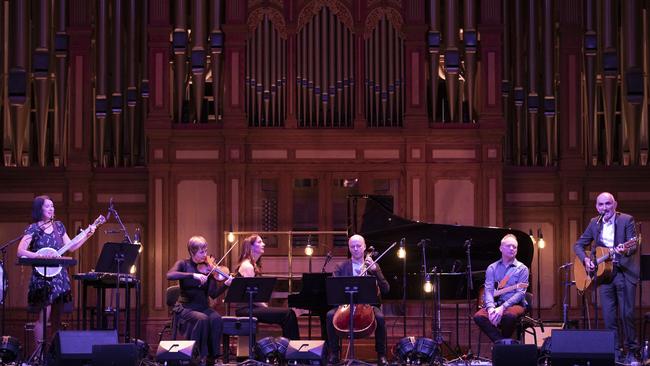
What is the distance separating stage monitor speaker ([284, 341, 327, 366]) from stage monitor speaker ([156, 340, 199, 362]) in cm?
94

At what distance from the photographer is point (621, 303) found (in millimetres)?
11859

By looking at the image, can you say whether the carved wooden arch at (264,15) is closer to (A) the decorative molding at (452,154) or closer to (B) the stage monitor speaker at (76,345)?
(A) the decorative molding at (452,154)

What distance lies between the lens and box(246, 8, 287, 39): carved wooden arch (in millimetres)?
15242

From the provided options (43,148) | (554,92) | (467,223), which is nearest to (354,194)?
(467,223)

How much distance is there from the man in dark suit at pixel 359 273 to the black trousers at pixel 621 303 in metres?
2.31

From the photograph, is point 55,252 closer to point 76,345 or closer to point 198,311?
point 76,345

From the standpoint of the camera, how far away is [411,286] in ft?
43.1

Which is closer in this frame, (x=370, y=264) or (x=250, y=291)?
(x=250, y=291)

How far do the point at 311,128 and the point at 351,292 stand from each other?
4.15 m

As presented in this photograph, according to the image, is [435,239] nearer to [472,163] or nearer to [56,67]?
[472,163]

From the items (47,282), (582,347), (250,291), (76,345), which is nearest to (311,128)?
(250,291)

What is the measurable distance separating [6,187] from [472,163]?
6280 mm

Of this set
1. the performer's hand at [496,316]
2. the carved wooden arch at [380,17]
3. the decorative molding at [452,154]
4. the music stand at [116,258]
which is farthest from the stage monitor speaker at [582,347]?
the carved wooden arch at [380,17]

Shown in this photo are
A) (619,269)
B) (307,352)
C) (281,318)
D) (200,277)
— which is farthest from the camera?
(281,318)
